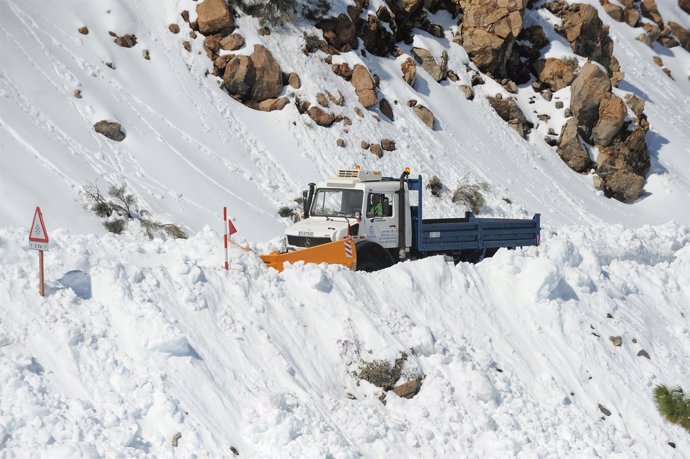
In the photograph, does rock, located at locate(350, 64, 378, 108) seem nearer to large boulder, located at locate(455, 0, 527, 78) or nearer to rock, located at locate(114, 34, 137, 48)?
large boulder, located at locate(455, 0, 527, 78)

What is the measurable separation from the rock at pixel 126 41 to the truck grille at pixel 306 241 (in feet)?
46.9

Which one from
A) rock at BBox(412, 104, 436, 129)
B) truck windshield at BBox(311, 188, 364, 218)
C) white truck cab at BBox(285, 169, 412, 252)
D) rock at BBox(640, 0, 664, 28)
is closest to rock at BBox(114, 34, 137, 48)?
rock at BBox(412, 104, 436, 129)

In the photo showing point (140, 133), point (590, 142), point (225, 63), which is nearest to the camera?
point (140, 133)

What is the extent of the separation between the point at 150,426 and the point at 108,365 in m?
1.04

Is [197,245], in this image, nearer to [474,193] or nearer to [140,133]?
[140,133]

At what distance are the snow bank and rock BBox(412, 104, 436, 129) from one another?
1580 cm

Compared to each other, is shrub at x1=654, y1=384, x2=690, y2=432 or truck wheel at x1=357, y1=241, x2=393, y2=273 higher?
truck wheel at x1=357, y1=241, x2=393, y2=273

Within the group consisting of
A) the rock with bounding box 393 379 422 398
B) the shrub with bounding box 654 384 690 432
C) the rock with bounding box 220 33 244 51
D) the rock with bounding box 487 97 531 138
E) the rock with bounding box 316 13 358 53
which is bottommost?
the rock with bounding box 487 97 531 138

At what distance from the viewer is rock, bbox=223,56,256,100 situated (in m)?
25.5

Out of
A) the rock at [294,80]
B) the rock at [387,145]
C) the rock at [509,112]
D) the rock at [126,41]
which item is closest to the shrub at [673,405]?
the rock at [387,145]

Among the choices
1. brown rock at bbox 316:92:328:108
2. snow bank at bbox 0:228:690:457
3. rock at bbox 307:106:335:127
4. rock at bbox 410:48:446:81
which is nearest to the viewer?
snow bank at bbox 0:228:690:457

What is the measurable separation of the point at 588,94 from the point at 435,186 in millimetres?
10562

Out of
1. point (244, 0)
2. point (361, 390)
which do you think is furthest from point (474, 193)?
point (361, 390)

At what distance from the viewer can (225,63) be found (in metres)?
26.0
